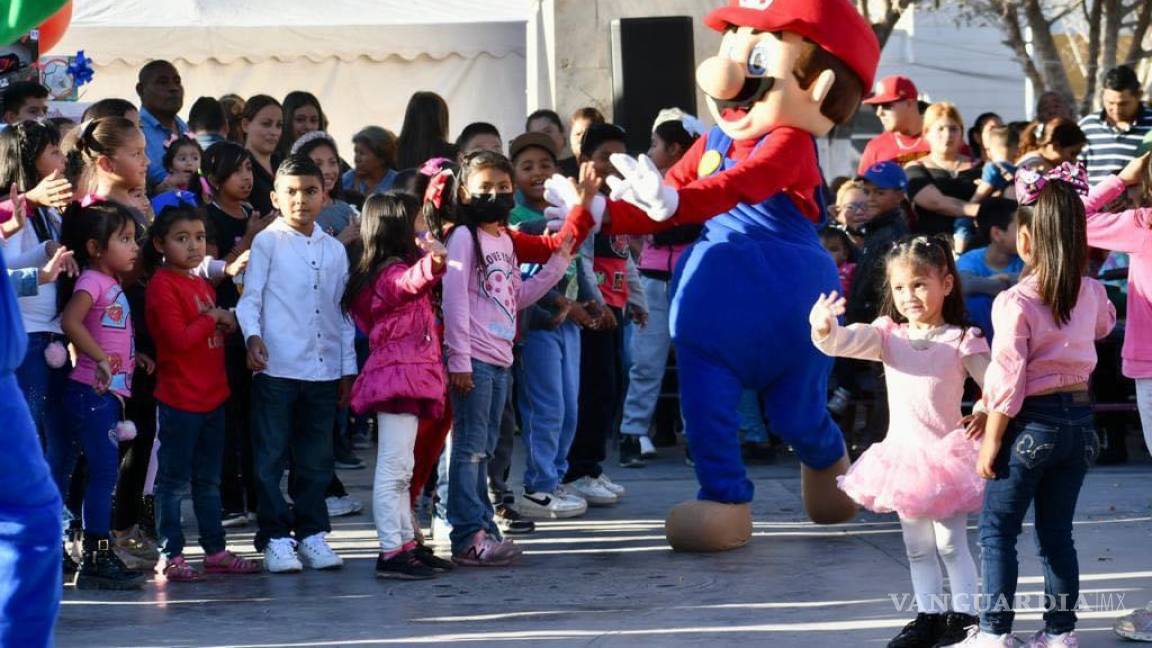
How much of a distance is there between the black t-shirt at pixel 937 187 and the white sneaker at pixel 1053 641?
17.9 ft

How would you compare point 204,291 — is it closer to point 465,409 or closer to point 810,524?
point 465,409

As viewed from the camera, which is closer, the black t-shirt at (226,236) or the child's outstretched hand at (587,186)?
the child's outstretched hand at (587,186)

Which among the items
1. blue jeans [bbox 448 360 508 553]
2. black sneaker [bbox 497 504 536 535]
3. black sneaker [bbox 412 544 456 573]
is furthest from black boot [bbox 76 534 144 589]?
black sneaker [bbox 497 504 536 535]

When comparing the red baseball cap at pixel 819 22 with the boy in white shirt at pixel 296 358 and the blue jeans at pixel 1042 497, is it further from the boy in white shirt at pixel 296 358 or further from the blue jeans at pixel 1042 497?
the blue jeans at pixel 1042 497

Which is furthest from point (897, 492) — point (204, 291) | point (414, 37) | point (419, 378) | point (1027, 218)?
point (414, 37)

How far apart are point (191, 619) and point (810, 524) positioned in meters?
2.88

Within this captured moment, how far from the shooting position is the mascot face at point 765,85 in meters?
6.75

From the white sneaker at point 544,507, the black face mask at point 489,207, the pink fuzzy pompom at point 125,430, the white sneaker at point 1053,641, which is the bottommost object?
the white sneaker at point 1053,641

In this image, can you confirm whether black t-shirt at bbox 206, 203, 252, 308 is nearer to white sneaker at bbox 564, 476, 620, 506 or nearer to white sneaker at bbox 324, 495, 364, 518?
white sneaker at bbox 324, 495, 364, 518

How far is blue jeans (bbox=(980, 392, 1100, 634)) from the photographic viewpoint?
5215 millimetres

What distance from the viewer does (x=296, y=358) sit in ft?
21.9

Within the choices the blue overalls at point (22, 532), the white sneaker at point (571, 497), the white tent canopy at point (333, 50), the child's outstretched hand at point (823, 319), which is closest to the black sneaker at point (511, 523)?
the white sneaker at point (571, 497)

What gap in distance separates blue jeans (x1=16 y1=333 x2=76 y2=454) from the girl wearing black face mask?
143 cm

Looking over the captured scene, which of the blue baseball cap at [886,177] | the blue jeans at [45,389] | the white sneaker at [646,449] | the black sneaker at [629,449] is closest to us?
the blue jeans at [45,389]
